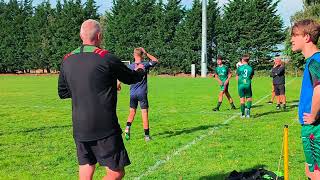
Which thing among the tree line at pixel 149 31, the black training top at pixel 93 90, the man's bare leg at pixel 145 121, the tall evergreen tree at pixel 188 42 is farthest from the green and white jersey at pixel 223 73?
the tall evergreen tree at pixel 188 42

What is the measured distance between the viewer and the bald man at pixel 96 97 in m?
4.34

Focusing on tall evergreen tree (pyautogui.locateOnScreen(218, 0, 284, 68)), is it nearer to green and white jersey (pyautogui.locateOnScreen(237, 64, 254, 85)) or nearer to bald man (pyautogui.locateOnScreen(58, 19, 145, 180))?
green and white jersey (pyautogui.locateOnScreen(237, 64, 254, 85))

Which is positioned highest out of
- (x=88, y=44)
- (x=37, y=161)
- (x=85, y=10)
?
(x=85, y=10)

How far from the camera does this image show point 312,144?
14.2ft

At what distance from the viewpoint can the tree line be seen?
59438 millimetres

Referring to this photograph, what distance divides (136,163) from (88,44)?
143 inches

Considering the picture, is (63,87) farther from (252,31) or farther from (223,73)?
(252,31)

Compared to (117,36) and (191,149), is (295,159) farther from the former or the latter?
(117,36)

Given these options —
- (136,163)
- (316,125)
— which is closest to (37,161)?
(136,163)

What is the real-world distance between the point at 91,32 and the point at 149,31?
58651 millimetres

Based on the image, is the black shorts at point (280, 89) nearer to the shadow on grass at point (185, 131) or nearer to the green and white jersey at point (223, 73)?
the green and white jersey at point (223, 73)

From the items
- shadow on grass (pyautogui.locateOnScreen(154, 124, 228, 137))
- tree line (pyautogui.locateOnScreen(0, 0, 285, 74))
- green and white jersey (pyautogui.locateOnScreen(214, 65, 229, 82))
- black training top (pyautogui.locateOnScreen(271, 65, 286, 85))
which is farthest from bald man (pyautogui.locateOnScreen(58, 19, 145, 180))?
tree line (pyautogui.locateOnScreen(0, 0, 285, 74))

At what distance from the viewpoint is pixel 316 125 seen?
4309mm

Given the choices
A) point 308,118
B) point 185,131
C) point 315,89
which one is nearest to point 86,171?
point 308,118
